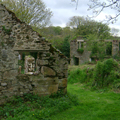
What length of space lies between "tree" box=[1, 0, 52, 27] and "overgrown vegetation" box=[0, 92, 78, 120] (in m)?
9.72

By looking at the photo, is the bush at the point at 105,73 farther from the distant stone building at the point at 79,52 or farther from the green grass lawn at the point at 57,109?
the distant stone building at the point at 79,52

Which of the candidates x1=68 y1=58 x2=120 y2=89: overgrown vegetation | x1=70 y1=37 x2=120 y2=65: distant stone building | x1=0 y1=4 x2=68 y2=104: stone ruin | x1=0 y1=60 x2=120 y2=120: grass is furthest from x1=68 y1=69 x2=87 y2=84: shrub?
x1=70 y1=37 x2=120 y2=65: distant stone building

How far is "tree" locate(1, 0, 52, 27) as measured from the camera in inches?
576

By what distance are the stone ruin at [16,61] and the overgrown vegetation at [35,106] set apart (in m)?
0.27

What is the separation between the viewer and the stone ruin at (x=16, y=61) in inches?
245

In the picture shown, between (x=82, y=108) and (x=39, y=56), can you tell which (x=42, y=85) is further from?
(x=82, y=108)

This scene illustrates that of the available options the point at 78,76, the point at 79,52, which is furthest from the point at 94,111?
the point at 79,52

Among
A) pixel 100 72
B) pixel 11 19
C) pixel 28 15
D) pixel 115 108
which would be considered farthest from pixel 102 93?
pixel 28 15

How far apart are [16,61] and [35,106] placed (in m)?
1.89

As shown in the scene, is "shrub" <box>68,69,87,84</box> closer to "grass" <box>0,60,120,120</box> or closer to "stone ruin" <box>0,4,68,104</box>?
"grass" <box>0,60,120,120</box>

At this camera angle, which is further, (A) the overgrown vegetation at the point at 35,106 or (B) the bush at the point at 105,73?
(B) the bush at the point at 105,73

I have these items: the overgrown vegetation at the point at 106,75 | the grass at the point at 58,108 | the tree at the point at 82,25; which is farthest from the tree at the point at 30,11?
the tree at the point at 82,25

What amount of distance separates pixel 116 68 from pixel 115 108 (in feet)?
14.1

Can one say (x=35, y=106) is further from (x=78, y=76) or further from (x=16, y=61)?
(x=78, y=76)
